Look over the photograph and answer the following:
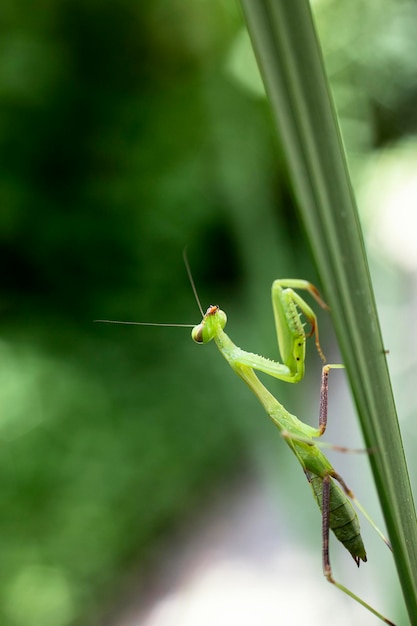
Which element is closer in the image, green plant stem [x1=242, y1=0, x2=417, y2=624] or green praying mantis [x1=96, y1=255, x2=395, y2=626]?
green plant stem [x1=242, y1=0, x2=417, y2=624]

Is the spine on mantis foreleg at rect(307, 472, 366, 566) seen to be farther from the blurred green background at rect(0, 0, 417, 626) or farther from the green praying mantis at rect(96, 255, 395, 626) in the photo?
the blurred green background at rect(0, 0, 417, 626)

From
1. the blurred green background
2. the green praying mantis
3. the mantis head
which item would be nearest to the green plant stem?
the green praying mantis

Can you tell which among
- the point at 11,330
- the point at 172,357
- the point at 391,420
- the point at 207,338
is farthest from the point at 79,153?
the point at 391,420

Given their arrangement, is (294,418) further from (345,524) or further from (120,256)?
(120,256)

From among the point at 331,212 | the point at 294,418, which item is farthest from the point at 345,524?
the point at 331,212

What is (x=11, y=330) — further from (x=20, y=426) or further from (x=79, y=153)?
(x=79, y=153)

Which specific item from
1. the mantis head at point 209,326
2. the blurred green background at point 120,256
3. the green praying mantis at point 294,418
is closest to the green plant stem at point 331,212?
the green praying mantis at point 294,418

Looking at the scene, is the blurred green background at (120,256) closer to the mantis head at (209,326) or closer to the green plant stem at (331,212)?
the mantis head at (209,326)
